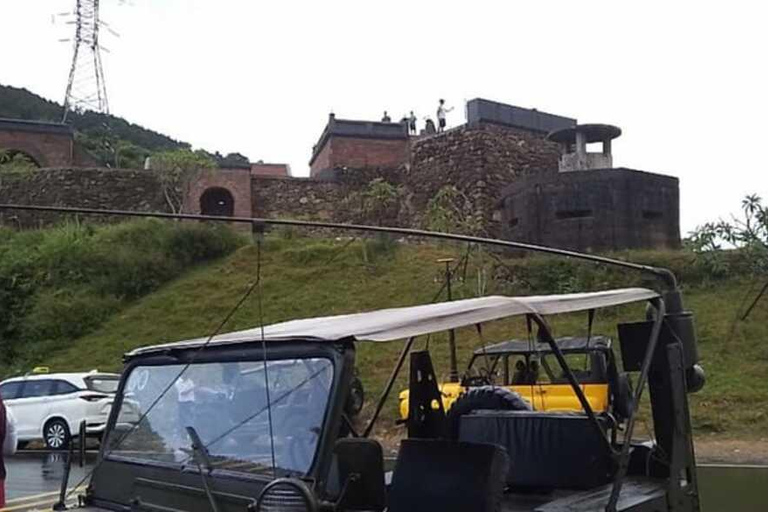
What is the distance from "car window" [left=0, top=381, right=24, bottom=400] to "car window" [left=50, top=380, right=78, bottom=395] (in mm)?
773

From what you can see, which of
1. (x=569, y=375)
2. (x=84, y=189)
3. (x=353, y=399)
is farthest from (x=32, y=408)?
(x=84, y=189)

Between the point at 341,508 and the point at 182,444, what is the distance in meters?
0.82

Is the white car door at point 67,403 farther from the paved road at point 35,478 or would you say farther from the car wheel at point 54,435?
the paved road at point 35,478

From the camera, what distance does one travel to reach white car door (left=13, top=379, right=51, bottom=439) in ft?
53.0

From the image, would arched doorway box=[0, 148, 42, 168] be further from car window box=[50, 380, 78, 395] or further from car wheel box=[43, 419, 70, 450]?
car wheel box=[43, 419, 70, 450]

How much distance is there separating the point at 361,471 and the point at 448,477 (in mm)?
401

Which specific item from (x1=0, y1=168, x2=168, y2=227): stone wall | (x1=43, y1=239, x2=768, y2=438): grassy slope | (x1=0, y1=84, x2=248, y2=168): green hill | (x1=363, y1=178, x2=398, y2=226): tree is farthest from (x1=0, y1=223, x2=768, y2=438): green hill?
(x1=0, y1=84, x2=248, y2=168): green hill

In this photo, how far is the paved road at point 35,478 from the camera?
932cm

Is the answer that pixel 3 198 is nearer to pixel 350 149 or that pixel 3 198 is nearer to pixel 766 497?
pixel 350 149

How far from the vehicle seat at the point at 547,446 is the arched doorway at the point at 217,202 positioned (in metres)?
28.6

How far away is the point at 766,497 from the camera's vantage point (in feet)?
31.5

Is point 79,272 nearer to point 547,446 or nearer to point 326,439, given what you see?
point 547,446

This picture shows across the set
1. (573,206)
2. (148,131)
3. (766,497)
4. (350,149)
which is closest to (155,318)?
(573,206)

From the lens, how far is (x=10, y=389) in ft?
54.5
